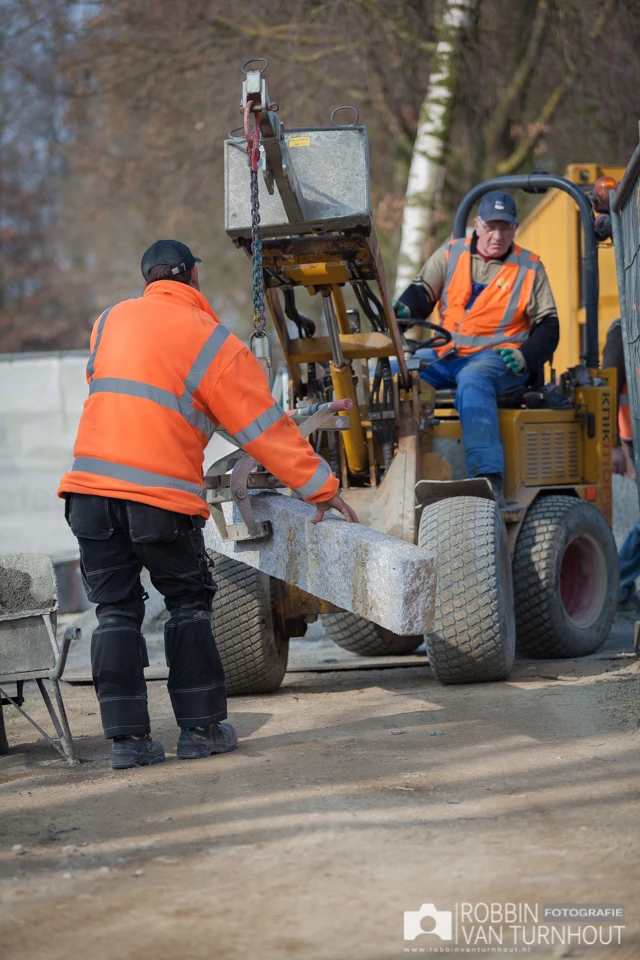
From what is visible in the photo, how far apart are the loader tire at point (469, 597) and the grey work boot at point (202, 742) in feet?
4.19

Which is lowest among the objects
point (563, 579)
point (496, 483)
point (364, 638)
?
point (364, 638)

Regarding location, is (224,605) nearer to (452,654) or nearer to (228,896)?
(452,654)

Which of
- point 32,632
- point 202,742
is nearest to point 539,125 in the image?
point 32,632

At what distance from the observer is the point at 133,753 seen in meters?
4.51

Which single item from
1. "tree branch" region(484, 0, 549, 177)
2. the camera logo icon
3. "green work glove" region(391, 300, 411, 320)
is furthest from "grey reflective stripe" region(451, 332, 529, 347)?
"tree branch" region(484, 0, 549, 177)

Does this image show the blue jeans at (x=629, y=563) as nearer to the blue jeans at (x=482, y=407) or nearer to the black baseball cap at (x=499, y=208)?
the blue jeans at (x=482, y=407)

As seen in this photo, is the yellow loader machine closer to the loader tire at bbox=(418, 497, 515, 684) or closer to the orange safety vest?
the loader tire at bbox=(418, 497, 515, 684)

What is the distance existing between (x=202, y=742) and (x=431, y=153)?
931cm

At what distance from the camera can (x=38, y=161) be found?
34781 mm

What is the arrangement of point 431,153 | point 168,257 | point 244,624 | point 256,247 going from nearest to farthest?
point 168,257 < point 256,247 < point 244,624 < point 431,153

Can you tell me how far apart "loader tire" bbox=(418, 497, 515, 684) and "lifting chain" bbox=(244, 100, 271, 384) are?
118 cm

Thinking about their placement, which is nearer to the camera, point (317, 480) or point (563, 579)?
point (317, 480)

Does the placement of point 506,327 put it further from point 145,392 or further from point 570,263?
point 570,263

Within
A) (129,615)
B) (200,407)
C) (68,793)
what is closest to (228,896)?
(68,793)
